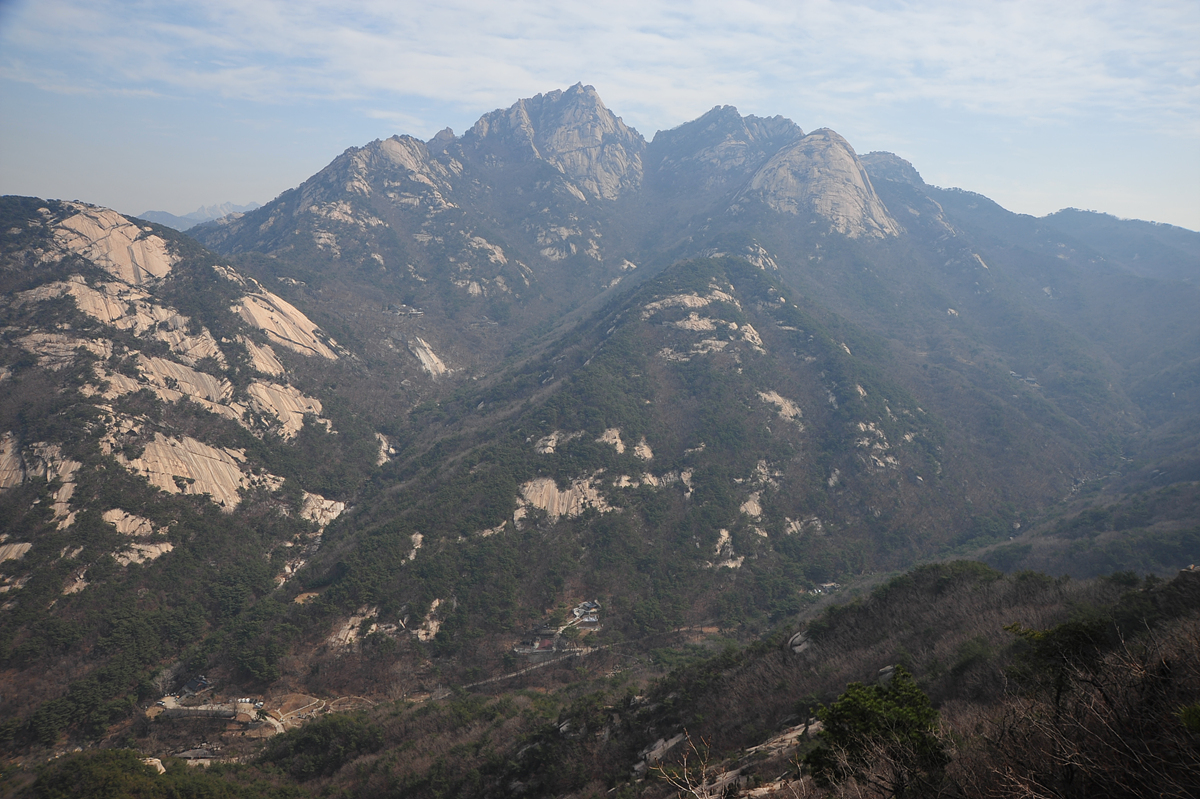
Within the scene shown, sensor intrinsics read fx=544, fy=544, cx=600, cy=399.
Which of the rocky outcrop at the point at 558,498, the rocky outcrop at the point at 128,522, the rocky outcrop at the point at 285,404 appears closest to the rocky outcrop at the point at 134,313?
the rocky outcrop at the point at 285,404

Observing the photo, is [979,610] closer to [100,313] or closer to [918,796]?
[918,796]

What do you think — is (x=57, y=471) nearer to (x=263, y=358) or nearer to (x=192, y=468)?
(x=192, y=468)

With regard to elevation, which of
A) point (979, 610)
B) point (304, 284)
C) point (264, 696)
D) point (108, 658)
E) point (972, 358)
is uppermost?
point (304, 284)

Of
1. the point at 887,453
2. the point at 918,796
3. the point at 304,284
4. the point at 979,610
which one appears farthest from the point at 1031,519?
the point at 304,284

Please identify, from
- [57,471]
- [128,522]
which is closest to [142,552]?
[128,522]

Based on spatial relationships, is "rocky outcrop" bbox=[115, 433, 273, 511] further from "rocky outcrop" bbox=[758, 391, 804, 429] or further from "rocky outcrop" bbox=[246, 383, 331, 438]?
"rocky outcrop" bbox=[758, 391, 804, 429]

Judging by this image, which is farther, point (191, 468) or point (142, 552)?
point (191, 468)
